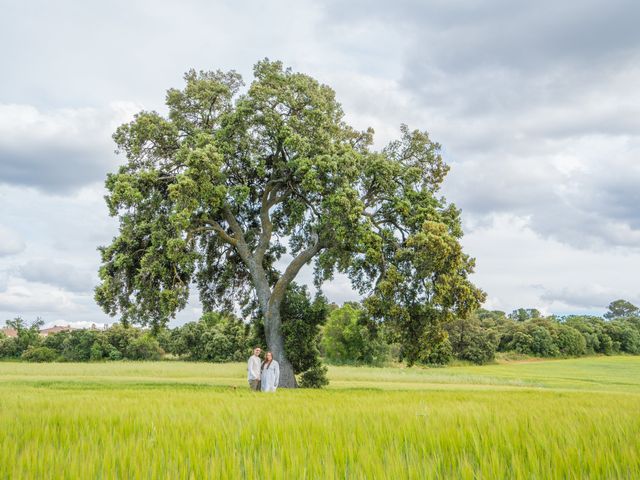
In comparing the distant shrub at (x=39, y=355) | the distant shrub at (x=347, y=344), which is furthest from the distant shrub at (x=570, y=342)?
the distant shrub at (x=39, y=355)

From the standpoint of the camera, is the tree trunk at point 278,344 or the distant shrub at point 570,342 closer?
the tree trunk at point 278,344

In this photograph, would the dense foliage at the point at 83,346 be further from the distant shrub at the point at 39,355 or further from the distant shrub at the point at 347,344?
the distant shrub at the point at 347,344

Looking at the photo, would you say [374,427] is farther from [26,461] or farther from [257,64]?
[257,64]

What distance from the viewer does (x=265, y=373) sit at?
18.2 metres

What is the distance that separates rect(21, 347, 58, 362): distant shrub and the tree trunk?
6767cm

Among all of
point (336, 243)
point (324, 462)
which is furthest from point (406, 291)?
point (324, 462)

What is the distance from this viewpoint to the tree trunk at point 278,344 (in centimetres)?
2522

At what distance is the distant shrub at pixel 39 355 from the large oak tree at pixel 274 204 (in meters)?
62.9

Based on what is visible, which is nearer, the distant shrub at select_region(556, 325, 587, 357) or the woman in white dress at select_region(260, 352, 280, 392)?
the woman in white dress at select_region(260, 352, 280, 392)

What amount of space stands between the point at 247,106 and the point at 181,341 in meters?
63.8

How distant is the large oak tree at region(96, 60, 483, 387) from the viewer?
2245 cm

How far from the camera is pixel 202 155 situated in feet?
71.9

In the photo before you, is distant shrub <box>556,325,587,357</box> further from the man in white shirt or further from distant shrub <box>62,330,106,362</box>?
the man in white shirt

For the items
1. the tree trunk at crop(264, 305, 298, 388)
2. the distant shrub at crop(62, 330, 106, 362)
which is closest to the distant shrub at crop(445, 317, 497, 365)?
the distant shrub at crop(62, 330, 106, 362)
